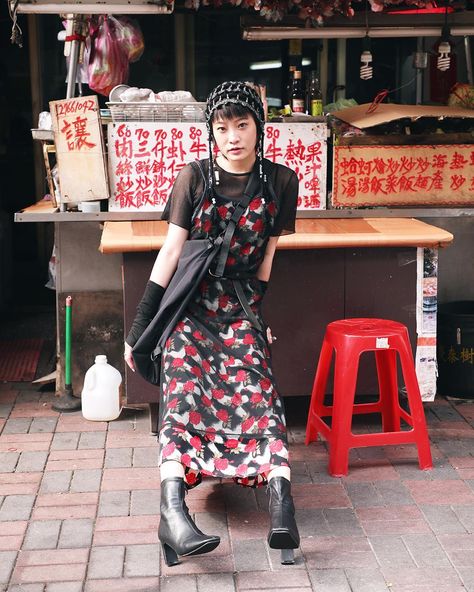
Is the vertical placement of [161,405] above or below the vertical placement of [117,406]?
above

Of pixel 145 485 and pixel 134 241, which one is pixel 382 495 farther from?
pixel 134 241

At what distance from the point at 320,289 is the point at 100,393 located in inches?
56.3

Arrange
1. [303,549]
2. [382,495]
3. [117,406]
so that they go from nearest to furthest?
[303,549] < [382,495] < [117,406]

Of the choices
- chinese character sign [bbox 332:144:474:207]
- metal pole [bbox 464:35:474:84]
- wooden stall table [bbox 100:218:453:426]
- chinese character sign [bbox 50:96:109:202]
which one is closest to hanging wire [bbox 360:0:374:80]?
chinese character sign [bbox 332:144:474:207]

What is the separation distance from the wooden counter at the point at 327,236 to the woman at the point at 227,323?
636 millimetres

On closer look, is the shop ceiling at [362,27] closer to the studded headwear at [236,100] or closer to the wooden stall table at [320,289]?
the wooden stall table at [320,289]

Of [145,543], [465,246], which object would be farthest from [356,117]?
[145,543]

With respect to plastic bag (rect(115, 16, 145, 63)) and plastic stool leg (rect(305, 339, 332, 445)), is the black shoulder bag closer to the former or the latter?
plastic stool leg (rect(305, 339, 332, 445))

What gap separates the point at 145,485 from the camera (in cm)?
451

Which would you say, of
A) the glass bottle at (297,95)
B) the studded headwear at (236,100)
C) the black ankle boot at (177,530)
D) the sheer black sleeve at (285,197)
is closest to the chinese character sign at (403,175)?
the glass bottle at (297,95)

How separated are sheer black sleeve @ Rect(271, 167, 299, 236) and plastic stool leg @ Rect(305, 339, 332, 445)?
2.67ft

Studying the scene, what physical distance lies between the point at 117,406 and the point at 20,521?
1.42m

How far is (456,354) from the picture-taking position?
5.71 metres

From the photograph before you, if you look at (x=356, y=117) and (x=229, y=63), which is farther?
(x=229, y=63)
